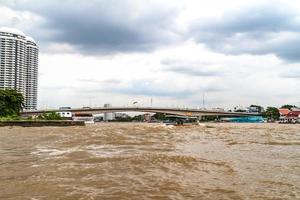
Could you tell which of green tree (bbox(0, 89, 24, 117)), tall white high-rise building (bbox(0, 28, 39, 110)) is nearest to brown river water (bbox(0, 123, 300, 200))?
green tree (bbox(0, 89, 24, 117))

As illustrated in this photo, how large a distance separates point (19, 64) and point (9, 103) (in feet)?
185

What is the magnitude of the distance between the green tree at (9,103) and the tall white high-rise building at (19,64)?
38334mm

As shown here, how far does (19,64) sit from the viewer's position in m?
144

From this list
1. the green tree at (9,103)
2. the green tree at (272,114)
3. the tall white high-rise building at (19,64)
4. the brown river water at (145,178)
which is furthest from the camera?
the green tree at (272,114)

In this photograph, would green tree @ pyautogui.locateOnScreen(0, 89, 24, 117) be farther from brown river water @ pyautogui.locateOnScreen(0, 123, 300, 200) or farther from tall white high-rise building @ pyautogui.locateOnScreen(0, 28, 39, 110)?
brown river water @ pyautogui.locateOnScreen(0, 123, 300, 200)

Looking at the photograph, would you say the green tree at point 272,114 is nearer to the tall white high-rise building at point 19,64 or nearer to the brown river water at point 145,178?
the tall white high-rise building at point 19,64

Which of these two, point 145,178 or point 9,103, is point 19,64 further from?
point 145,178

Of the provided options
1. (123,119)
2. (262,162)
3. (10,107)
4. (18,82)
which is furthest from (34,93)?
(262,162)

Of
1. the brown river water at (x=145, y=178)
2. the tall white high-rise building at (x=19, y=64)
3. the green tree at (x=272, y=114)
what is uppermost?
the tall white high-rise building at (x=19, y=64)

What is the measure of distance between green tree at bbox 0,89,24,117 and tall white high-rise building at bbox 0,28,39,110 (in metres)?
38.3

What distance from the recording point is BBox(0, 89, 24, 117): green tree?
8875 centimetres

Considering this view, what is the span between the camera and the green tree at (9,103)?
88.8 m

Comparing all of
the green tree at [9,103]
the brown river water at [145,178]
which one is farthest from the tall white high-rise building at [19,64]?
the brown river water at [145,178]

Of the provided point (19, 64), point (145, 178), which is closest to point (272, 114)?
point (19, 64)
